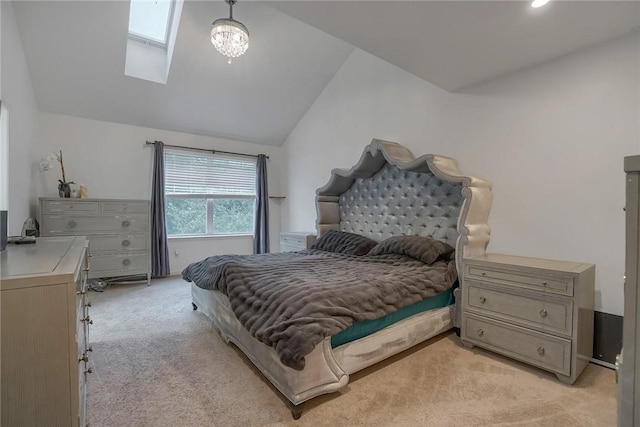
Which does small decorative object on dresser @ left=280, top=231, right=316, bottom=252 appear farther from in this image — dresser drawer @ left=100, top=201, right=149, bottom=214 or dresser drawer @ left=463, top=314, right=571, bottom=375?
dresser drawer @ left=463, top=314, right=571, bottom=375

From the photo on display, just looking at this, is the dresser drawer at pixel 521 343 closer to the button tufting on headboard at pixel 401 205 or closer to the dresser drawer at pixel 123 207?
the button tufting on headboard at pixel 401 205

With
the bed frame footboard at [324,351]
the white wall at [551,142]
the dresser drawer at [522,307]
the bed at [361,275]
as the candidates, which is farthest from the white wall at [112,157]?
the dresser drawer at [522,307]

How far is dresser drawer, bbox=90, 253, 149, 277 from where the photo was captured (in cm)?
365

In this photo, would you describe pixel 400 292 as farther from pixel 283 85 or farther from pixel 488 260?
pixel 283 85

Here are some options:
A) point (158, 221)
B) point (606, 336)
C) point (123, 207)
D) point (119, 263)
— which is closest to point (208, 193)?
point (158, 221)

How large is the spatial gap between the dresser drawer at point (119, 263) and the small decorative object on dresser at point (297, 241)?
1898 millimetres

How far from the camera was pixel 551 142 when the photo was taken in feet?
7.43

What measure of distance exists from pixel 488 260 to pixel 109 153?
16.0ft

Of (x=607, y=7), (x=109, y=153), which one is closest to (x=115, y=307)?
(x=109, y=153)

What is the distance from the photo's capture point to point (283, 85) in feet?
14.1

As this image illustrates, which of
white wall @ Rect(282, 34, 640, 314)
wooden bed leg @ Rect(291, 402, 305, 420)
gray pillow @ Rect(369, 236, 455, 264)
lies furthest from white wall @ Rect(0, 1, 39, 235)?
white wall @ Rect(282, 34, 640, 314)

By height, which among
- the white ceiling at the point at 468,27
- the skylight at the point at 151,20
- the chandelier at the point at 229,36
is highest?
the skylight at the point at 151,20

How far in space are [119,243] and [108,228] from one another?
0.76 feet

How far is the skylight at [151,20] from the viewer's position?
345 cm
